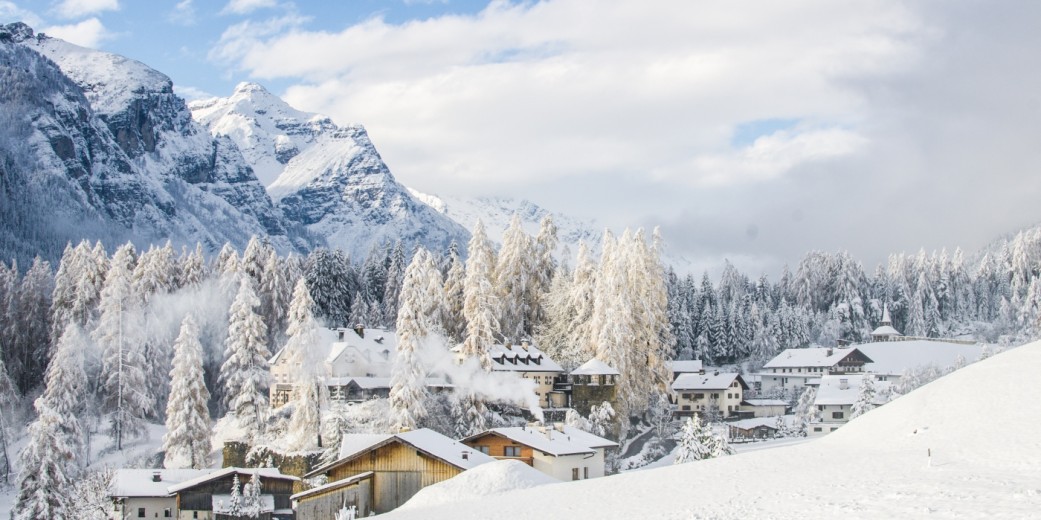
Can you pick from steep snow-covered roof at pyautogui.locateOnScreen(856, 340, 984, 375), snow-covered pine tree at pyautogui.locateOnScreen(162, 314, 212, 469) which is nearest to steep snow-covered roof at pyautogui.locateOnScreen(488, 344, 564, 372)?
snow-covered pine tree at pyautogui.locateOnScreen(162, 314, 212, 469)

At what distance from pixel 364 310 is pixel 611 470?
37.2 m

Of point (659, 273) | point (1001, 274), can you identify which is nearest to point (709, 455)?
point (659, 273)

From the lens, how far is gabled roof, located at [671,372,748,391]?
345 feet

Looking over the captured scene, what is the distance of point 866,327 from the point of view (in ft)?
493

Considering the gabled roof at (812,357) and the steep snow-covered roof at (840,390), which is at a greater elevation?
the gabled roof at (812,357)

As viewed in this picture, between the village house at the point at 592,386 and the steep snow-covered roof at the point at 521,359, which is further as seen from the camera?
the steep snow-covered roof at the point at 521,359

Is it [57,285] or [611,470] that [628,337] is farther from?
[57,285]

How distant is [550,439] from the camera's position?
198 ft

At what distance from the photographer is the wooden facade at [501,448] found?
58.3 metres

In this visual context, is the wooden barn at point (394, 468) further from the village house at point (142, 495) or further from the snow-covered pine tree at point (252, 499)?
the village house at point (142, 495)

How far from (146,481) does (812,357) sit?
85.4 m

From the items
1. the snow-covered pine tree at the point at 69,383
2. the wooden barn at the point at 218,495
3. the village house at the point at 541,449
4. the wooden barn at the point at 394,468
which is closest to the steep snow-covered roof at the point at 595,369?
the village house at the point at 541,449

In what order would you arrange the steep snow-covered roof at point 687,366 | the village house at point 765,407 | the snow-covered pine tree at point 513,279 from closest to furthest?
the snow-covered pine tree at point 513,279
the village house at point 765,407
the steep snow-covered roof at point 687,366

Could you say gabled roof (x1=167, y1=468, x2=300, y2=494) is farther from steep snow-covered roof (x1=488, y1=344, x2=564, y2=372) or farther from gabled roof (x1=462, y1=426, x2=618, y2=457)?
steep snow-covered roof (x1=488, y1=344, x2=564, y2=372)
